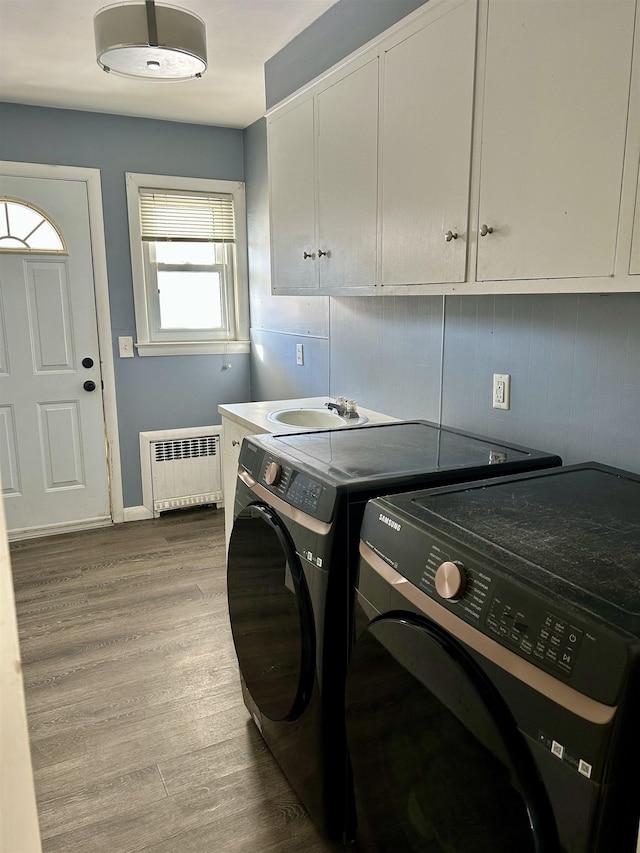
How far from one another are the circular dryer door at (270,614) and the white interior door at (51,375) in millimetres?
2306

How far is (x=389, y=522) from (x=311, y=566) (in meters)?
0.34

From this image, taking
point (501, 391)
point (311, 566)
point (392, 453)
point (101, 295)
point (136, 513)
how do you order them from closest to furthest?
point (311, 566)
point (392, 453)
point (501, 391)
point (101, 295)
point (136, 513)

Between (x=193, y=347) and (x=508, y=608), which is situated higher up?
(x=193, y=347)

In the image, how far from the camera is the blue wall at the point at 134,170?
3584 millimetres

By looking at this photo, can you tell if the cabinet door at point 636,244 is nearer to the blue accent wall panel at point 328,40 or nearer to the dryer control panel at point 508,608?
the dryer control panel at point 508,608

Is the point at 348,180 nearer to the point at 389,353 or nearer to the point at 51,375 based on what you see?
the point at 389,353

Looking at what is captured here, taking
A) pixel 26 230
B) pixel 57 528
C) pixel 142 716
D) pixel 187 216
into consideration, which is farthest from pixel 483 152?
pixel 57 528

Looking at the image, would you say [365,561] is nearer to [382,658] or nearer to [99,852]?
[382,658]

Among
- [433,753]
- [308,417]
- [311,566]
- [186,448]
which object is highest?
[308,417]

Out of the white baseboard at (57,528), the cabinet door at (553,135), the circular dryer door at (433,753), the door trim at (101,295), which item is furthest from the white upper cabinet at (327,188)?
the white baseboard at (57,528)

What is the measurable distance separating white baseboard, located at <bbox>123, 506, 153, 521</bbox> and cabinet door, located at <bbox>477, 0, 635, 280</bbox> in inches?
126

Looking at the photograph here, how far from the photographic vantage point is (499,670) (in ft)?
3.09

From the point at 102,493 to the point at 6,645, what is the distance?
380 centimetres

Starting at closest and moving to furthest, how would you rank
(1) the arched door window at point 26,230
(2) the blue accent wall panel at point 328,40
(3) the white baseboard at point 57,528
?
(2) the blue accent wall panel at point 328,40 → (1) the arched door window at point 26,230 → (3) the white baseboard at point 57,528
